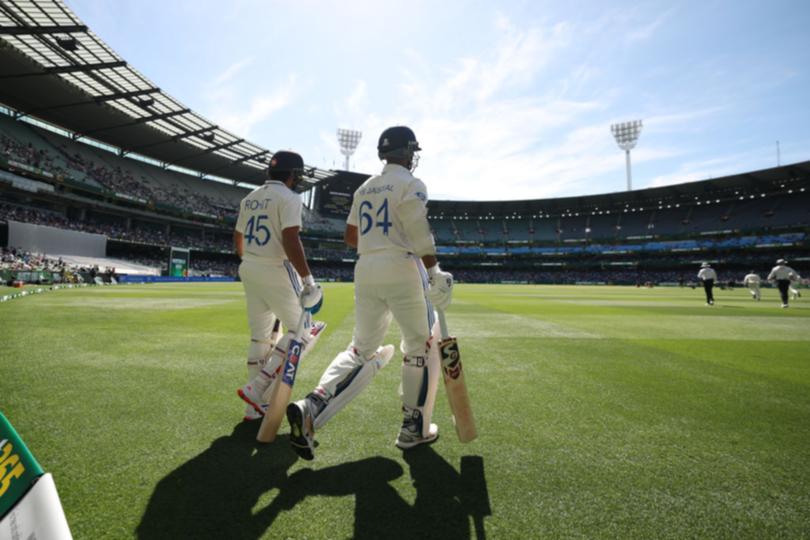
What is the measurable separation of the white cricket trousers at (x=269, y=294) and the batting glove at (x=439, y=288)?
4.38 feet

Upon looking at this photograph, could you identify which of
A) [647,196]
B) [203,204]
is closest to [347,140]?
[203,204]

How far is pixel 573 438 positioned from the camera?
9.16ft

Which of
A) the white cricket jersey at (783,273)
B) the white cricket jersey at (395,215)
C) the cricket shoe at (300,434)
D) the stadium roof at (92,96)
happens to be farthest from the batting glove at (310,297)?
the stadium roof at (92,96)

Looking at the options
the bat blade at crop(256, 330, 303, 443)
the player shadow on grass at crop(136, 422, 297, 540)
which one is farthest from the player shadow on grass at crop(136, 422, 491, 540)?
the bat blade at crop(256, 330, 303, 443)

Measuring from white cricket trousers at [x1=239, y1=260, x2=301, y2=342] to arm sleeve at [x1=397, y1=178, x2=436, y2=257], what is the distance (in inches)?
50.4

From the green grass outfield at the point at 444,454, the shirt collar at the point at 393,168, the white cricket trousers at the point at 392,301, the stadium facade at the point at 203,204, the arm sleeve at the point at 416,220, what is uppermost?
the stadium facade at the point at 203,204

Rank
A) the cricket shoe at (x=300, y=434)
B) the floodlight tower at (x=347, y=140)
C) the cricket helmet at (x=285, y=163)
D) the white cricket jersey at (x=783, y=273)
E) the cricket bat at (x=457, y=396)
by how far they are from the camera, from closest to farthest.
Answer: the cricket shoe at (x=300, y=434) → the cricket bat at (x=457, y=396) → the cricket helmet at (x=285, y=163) → the white cricket jersey at (x=783, y=273) → the floodlight tower at (x=347, y=140)

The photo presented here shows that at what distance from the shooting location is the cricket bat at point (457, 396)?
2590 mm

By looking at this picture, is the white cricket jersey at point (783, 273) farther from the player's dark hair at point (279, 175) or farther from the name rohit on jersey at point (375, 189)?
the player's dark hair at point (279, 175)

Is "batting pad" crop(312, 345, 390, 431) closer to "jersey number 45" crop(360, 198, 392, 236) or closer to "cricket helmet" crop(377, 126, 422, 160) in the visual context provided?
"jersey number 45" crop(360, 198, 392, 236)

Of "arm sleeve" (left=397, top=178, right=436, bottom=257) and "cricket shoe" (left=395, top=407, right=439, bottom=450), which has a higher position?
"arm sleeve" (left=397, top=178, right=436, bottom=257)

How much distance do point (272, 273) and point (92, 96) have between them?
4243cm

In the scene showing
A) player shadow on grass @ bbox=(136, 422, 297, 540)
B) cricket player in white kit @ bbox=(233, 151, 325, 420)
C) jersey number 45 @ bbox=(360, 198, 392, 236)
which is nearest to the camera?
player shadow on grass @ bbox=(136, 422, 297, 540)

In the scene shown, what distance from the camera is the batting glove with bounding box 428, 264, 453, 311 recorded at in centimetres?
278
